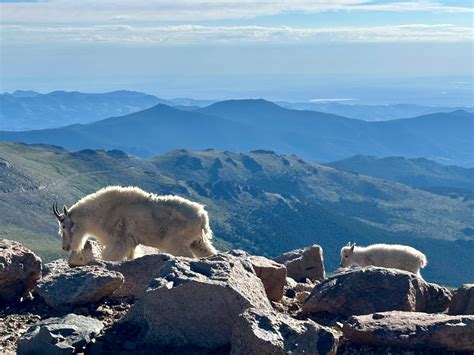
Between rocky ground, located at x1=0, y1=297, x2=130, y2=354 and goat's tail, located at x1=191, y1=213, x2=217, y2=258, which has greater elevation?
rocky ground, located at x1=0, y1=297, x2=130, y2=354

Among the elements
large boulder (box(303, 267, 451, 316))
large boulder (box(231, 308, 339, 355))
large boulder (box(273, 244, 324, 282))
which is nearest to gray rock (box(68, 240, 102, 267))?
large boulder (box(273, 244, 324, 282))

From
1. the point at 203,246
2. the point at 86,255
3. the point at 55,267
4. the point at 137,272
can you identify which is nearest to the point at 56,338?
the point at 137,272

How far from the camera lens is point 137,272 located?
13.9 meters

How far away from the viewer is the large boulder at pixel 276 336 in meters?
9.61

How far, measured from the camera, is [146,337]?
430 inches

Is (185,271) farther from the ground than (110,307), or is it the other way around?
(185,271)

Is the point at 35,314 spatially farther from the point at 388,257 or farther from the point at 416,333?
the point at 388,257

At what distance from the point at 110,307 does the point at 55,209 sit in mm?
7462

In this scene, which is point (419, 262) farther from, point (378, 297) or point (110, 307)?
point (110, 307)

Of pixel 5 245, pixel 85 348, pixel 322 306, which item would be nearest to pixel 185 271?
pixel 85 348

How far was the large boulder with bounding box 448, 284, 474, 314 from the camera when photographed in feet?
42.1

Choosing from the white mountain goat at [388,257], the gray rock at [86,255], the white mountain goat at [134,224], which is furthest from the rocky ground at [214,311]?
the white mountain goat at [388,257]

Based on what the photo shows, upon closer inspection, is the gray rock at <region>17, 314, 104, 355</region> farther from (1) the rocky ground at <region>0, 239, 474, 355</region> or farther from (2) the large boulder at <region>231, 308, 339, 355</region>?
(2) the large boulder at <region>231, 308, 339, 355</region>

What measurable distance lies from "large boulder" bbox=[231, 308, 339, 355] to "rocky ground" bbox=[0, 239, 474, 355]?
0.01 metres
